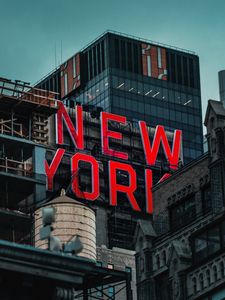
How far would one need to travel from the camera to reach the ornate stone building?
76.6m

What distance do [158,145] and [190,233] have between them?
81.2 metres

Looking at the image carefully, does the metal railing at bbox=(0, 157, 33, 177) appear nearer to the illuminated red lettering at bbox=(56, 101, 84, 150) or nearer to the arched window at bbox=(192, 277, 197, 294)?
the illuminated red lettering at bbox=(56, 101, 84, 150)

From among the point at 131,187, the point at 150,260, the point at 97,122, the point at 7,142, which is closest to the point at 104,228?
the point at 131,187

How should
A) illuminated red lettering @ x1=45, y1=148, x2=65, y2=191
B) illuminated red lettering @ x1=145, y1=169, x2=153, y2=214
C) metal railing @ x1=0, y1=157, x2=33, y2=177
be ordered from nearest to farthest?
metal railing @ x1=0, y1=157, x2=33, y2=177 → illuminated red lettering @ x1=45, y1=148, x2=65, y2=191 → illuminated red lettering @ x1=145, y1=169, x2=153, y2=214

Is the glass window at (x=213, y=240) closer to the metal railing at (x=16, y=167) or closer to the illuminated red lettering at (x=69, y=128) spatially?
the metal railing at (x=16, y=167)

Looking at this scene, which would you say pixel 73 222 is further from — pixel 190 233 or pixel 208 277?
pixel 208 277

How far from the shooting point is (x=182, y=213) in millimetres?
81875

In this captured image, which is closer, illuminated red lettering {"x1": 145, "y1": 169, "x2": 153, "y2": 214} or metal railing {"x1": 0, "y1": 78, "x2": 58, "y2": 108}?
metal railing {"x1": 0, "y1": 78, "x2": 58, "y2": 108}

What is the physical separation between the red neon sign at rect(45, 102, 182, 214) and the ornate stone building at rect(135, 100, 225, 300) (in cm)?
5654

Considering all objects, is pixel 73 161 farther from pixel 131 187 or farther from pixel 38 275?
pixel 38 275

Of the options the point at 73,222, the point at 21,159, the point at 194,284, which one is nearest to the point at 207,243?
the point at 194,284

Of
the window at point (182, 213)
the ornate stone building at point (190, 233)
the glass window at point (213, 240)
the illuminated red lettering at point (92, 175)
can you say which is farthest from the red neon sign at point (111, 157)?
the glass window at point (213, 240)

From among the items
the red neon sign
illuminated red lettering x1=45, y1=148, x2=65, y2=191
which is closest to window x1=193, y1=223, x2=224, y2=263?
the red neon sign

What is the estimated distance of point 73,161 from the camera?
145625mm
